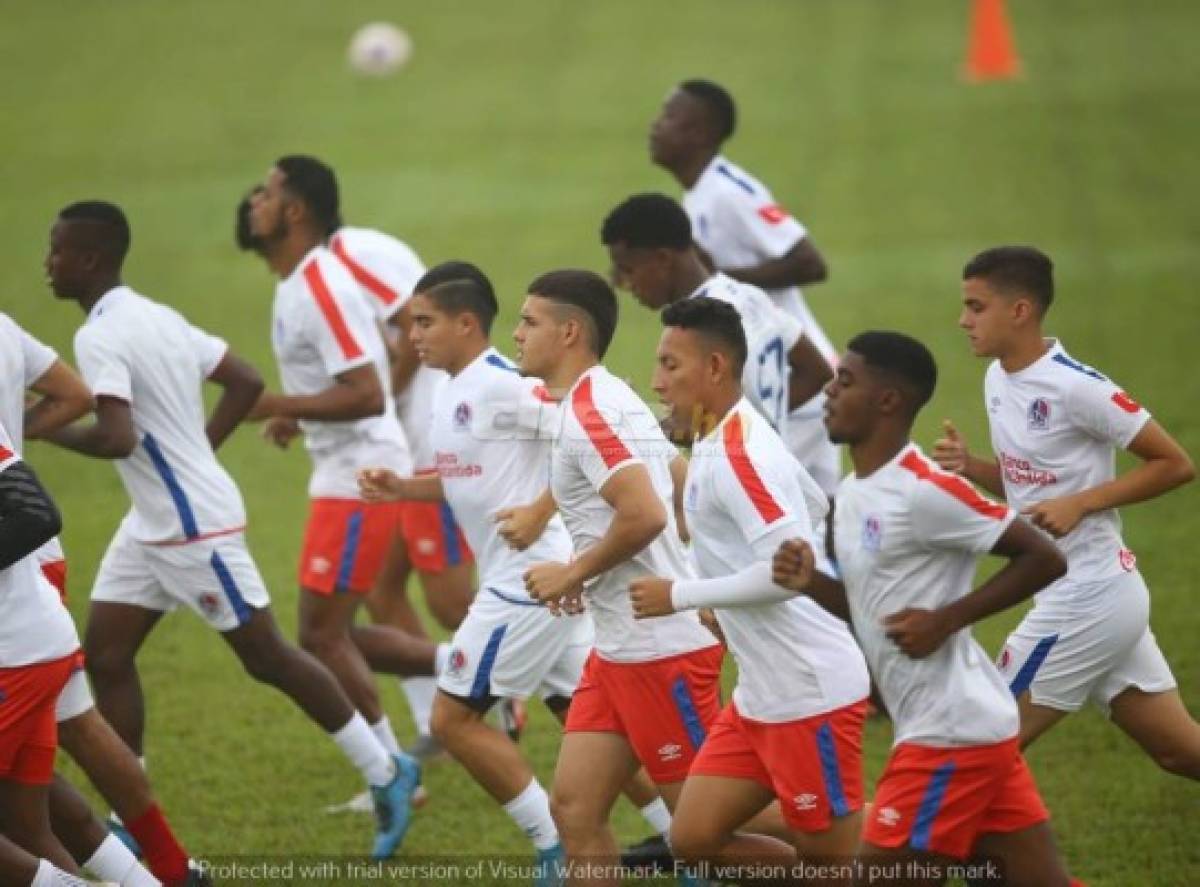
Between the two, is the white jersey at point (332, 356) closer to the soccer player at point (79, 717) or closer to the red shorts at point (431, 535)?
the red shorts at point (431, 535)

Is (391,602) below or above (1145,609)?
below

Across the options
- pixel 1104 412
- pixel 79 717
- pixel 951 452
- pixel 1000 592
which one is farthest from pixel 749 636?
pixel 79 717

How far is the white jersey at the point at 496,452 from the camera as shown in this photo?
27.8 feet

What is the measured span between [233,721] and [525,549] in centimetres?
357

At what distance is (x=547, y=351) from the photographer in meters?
7.83

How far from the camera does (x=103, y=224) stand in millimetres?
9102

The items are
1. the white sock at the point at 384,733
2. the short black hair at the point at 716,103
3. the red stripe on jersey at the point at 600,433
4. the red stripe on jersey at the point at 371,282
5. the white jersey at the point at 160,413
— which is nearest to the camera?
the red stripe on jersey at the point at 600,433

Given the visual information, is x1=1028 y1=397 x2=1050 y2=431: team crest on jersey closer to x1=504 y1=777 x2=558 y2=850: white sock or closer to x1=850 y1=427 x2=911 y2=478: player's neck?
x1=850 y1=427 x2=911 y2=478: player's neck

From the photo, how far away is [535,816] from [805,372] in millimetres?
2614

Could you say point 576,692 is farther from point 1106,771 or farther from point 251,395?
point 1106,771

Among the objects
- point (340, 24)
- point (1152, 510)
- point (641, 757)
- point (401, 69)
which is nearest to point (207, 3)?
point (340, 24)

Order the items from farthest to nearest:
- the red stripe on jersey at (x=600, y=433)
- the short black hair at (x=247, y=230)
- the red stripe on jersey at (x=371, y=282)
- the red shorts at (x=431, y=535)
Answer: the red shorts at (x=431, y=535) < the red stripe on jersey at (x=371, y=282) < the short black hair at (x=247, y=230) < the red stripe on jersey at (x=600, y=433)

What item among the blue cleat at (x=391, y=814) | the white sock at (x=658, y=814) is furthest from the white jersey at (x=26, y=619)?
the white sock at (x=658, y=814)

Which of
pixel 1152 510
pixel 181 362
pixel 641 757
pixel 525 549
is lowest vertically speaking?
pixel 1152 510
